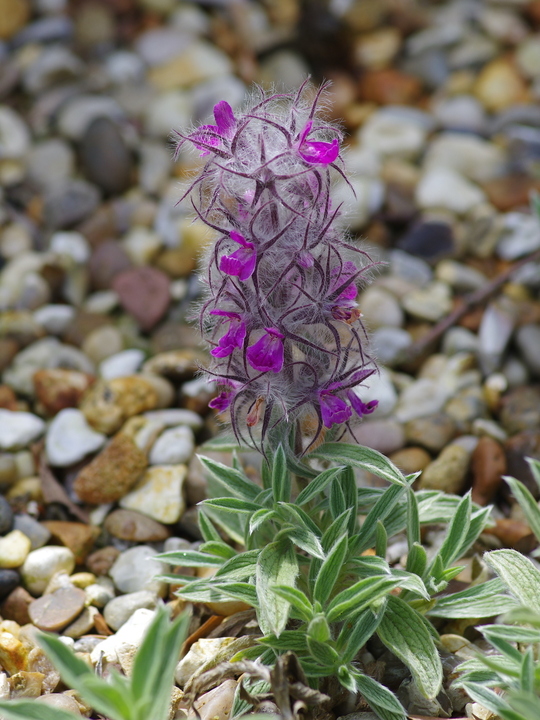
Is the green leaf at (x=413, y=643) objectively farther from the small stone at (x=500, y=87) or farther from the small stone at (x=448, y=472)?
the small stone at (x=500, y=87)

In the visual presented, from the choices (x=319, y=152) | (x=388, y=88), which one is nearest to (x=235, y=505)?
(x=319, y=152)

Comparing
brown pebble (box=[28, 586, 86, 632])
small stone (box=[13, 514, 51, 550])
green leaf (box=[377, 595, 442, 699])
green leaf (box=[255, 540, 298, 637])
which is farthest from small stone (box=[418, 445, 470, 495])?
small stone (box=[13, 514, 51, 550])

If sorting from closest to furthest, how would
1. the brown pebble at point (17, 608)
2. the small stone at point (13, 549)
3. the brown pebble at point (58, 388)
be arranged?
the brown pebble at point (17, 608) → the small stone at point (13, 549) → the brown pebble at point (58, 388)

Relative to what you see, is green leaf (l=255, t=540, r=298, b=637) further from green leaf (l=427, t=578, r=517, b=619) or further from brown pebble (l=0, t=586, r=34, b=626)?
brown pebble (l=0, t=586, r=34, b=626)

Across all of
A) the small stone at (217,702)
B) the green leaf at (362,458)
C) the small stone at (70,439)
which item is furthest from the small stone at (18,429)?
the green leaf at (362,458)

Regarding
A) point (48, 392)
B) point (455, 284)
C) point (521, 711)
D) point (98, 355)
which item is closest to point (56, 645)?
point (521, 711)

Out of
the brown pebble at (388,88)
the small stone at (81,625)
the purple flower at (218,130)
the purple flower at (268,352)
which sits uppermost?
the brown pebble at (388,88)
